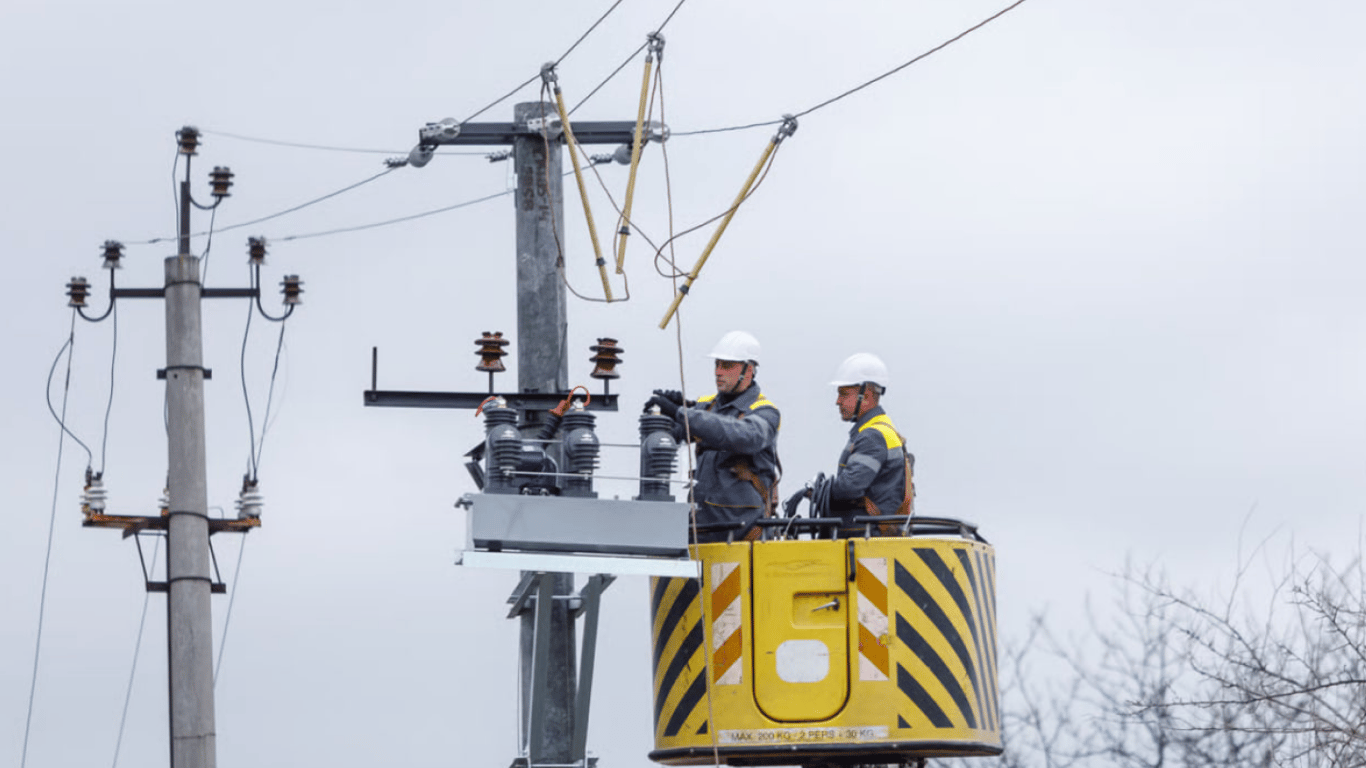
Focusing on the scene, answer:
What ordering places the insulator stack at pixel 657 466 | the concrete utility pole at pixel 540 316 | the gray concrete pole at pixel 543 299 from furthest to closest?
the gray concrete pole at pixel 543 299 → the concrete utility pole at pixel 540 316 → the insulator stack at pixel 657 466

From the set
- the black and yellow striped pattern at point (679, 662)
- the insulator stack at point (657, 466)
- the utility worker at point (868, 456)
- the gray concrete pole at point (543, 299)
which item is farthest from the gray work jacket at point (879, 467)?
the gray concrete pole at point (543, 299)

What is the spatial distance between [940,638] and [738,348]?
2.07 metres

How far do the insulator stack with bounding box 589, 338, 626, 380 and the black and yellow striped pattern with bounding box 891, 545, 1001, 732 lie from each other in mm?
2175

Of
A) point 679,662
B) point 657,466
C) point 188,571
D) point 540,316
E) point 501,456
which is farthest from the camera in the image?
point 188,571

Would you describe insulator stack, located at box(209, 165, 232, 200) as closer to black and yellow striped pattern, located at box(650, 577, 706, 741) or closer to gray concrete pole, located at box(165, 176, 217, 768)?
gray concrete pole, located at box(165, 176, 217, 768)

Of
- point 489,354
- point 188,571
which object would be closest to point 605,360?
point 489,354

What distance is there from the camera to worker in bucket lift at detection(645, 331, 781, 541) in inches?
561

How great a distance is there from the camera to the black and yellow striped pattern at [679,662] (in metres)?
14.2

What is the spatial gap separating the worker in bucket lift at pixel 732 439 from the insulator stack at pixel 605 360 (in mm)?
526

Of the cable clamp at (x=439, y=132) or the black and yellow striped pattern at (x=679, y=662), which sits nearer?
the black and yellow striped pattern at (x=679, y=662)

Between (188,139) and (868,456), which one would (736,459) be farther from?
(188,139)

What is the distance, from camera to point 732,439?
47.2ft

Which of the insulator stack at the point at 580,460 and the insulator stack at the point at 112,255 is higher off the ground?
the insulator stack at the point at 112,255

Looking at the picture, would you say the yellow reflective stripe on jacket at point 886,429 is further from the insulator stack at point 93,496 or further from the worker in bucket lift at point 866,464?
the insulator stack at point 93,496
